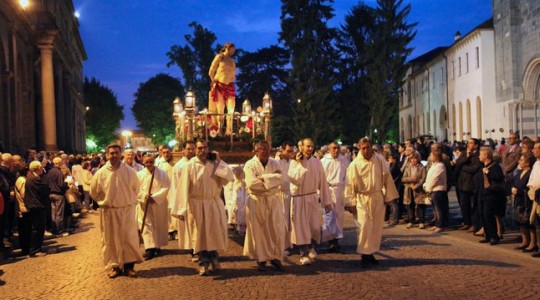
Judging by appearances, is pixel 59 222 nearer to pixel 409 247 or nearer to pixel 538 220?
pixel 409 247

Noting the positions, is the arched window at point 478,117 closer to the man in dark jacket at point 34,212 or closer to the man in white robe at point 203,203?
the man in dark jacket at point 34,212

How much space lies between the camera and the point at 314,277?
893 centimetres

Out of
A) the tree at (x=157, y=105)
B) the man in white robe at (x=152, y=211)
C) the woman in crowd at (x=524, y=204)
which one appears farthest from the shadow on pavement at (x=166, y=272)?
the tree at (x=157, y=105)

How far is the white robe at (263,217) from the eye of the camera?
A: 9.52 m

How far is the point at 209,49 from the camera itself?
2584 inches

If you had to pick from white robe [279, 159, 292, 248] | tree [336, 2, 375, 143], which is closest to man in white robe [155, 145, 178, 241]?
white robe [279, 159, 292, 248]

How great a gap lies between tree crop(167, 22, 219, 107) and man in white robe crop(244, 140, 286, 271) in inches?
2200

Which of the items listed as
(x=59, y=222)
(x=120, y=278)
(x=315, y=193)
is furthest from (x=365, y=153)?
(x=59, y=222)

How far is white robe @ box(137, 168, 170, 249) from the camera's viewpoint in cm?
1124

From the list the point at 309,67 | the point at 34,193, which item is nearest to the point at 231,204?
the point at 34,193

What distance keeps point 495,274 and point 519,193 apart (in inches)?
113

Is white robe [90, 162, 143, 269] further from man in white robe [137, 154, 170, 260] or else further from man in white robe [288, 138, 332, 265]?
man in white robe [288, 138, 332, 265]

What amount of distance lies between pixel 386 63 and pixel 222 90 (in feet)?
110

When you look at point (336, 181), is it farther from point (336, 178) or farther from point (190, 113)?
point (190, 113)
